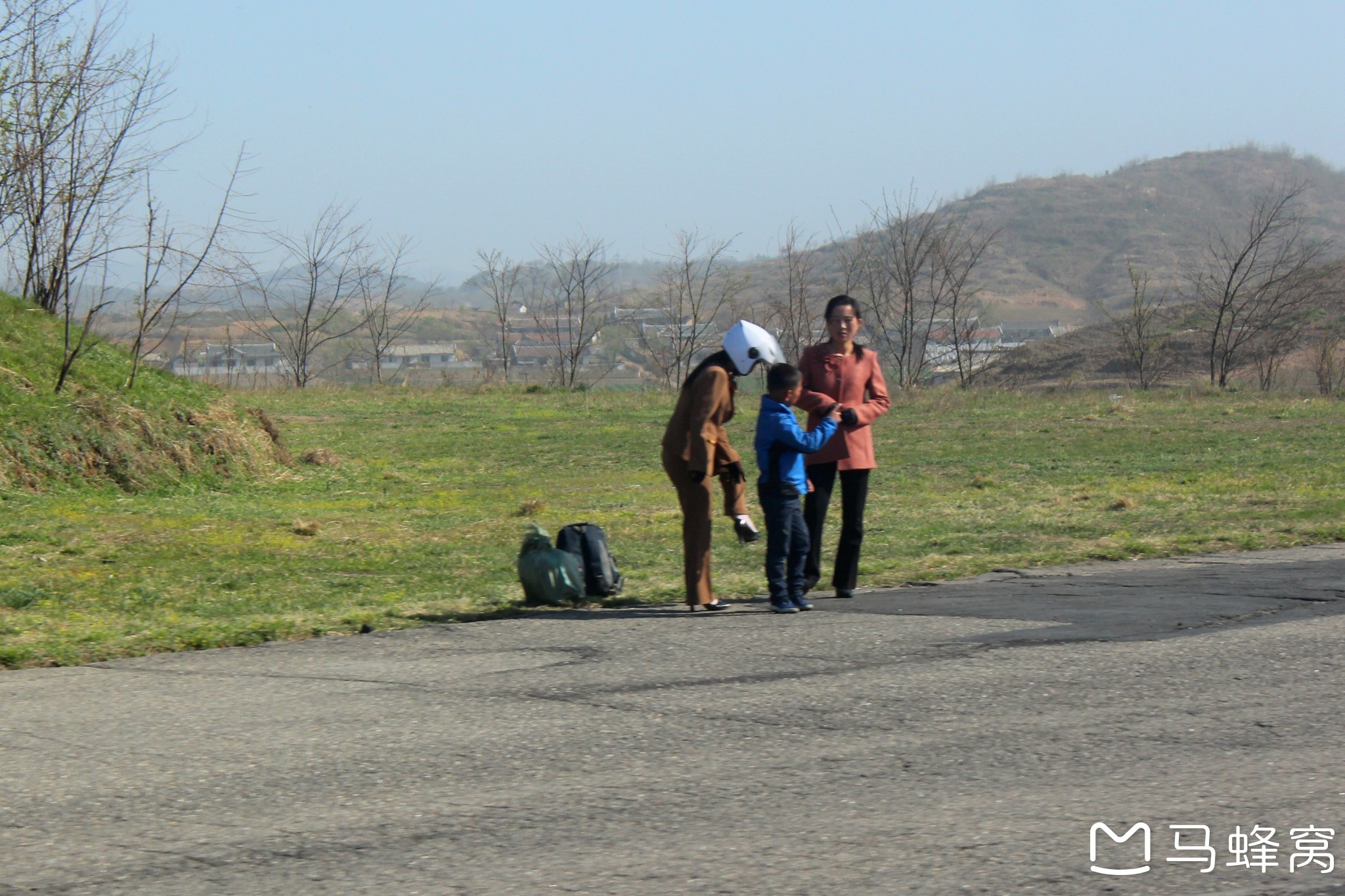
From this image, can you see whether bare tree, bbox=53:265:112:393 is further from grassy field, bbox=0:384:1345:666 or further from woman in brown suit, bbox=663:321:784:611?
woman in brown suit, bbox=663:321:784:611

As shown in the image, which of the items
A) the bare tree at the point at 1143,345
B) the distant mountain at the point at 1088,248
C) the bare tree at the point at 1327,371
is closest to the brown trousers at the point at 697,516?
the bare tree at the point at 1327,371

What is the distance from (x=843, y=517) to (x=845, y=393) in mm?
852

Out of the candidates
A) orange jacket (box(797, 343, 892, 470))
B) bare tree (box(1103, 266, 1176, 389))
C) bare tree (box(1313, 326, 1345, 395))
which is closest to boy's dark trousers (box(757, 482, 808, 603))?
orange jacket (box(797, 343, 892, 470))

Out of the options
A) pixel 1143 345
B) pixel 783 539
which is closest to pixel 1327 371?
pixel 1143 345

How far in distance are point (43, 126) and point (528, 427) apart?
40.2ft

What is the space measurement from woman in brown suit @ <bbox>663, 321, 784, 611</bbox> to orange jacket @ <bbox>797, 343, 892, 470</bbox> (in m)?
0.55

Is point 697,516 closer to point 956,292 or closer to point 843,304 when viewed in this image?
point 843,304

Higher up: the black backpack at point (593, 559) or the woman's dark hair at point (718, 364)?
the woman's dark hair at point (718, 364)

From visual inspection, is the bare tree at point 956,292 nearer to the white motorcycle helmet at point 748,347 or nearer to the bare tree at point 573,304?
the bare tree at point 573,304

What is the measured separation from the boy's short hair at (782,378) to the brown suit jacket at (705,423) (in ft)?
1.01

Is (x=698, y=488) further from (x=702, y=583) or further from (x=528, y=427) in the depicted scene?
(x=528, y=427)

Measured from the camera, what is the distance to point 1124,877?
155 inches

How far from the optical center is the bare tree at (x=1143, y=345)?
164 ft

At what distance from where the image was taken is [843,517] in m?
9.21
